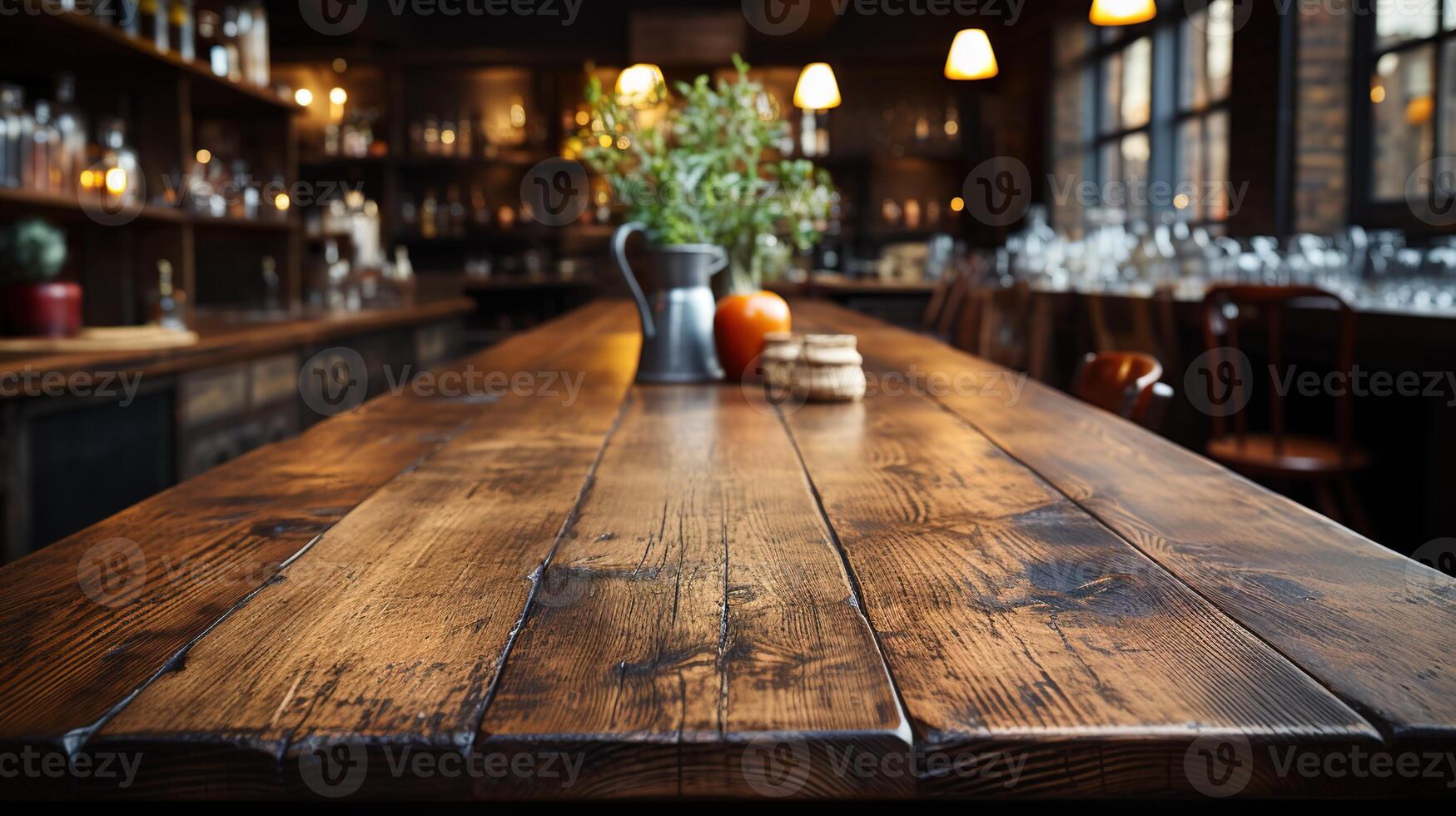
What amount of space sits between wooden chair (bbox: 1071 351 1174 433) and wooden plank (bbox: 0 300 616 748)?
940 mm

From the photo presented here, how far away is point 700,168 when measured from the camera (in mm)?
1987

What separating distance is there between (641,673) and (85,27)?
8.88ft

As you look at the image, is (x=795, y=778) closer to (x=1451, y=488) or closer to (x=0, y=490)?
(x=0, y=490)

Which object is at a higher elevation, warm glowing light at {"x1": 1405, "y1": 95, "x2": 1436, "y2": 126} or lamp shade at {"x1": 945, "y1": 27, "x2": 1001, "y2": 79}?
lamp shade at {"x1": 945, "y1": 27, "x2": 1001, "y2": 79}

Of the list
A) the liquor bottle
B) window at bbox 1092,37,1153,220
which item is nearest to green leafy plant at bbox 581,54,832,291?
the liquor bottle

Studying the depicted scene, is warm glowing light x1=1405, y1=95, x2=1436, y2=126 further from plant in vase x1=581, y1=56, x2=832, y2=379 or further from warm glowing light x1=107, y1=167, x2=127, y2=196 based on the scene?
warm glowing light x1=107, y1=167, x2=127, y2=196

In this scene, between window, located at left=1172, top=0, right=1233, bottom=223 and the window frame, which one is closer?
the window frame

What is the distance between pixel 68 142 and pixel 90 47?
0.27 m

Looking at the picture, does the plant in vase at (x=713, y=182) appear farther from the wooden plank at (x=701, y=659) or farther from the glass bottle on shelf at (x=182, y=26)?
the glass bottle on shelf at (x=182, y=26)

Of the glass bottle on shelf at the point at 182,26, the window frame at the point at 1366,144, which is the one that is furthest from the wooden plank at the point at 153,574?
the window frame at the point at 1366,144

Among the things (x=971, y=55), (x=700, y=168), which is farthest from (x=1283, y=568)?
(x=971, y=55)

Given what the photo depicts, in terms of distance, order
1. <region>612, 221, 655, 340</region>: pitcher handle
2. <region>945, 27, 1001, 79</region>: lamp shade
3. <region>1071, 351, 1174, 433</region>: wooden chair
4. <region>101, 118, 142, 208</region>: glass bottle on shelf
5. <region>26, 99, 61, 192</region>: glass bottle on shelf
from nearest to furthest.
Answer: <region>1071, 351, 1174, 433</region>: wooden chair < <region>612, 221, 655, 340</region>: pitcher handle < <region>26, 99, 61, 192</region>: glass bottle on shelf < <region>101, 118, 142, 208</region>: glass bottle on shelf < <region>945, 27, 1001, 79</region>: lamp shade

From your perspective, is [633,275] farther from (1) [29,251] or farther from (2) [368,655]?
(1) [29,251]

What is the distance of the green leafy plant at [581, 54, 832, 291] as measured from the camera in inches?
78.2
